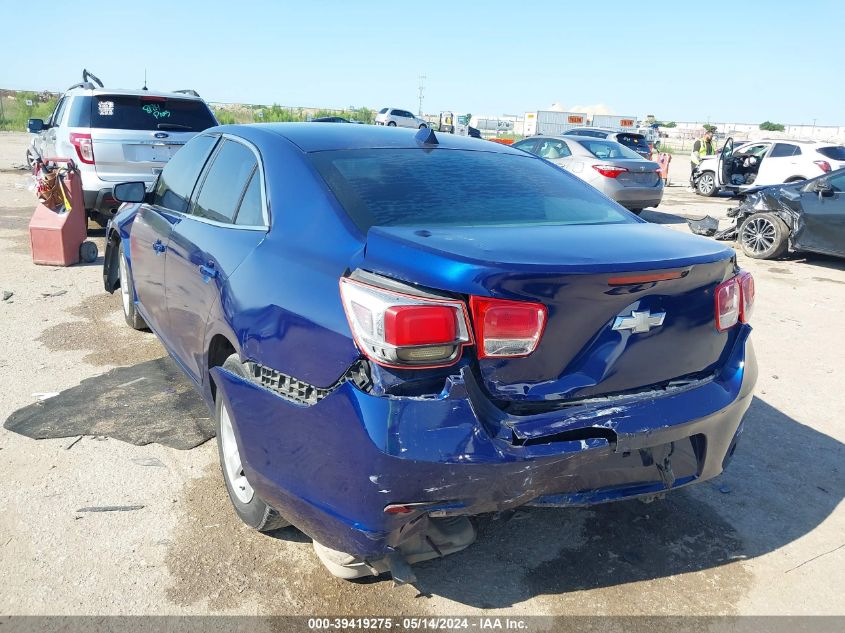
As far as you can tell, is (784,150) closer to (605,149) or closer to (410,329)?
(605,149)

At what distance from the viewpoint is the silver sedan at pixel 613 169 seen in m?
12.3

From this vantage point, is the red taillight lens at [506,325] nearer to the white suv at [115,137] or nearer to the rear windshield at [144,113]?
the white suv at [115,137]

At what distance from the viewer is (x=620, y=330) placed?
230cm

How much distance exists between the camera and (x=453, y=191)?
9.68ft

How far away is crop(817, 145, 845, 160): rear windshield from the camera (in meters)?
15.3

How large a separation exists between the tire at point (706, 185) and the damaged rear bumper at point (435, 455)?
1840 centimetres

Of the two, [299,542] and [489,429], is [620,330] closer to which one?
[489,429]

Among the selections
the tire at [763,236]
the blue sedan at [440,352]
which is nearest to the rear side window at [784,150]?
the tire at [763,236]

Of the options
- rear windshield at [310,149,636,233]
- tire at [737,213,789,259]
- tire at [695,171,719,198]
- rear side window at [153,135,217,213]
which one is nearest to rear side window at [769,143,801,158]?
tire at [695,171,719,198]

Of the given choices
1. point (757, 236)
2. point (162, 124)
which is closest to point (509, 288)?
point (162, 124)

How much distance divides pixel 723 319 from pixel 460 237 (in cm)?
110

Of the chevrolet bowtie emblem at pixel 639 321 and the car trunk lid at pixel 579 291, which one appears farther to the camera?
the chevrolet bowtie emblem at pixel 639 321

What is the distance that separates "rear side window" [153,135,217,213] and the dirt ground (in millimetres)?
1247

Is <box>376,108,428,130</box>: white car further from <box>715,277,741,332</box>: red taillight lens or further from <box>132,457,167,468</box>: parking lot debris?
<box>715,277,741,332</box>: red taillight lens
